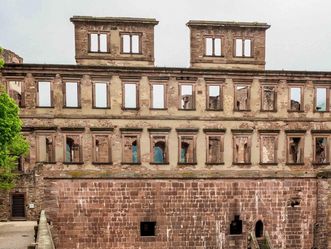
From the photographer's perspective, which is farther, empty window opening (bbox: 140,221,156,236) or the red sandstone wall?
empty window opening (bbox: 140,221,156,236)

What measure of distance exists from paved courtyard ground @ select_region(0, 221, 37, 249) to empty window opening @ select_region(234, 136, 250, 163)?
1174cm

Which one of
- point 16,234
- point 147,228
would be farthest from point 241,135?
point 16,234

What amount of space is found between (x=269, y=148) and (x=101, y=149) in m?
10.4

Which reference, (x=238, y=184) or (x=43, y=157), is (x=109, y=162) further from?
(x=238, y=184)

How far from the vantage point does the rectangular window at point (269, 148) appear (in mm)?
27078

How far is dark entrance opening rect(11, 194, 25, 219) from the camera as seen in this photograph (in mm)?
26562

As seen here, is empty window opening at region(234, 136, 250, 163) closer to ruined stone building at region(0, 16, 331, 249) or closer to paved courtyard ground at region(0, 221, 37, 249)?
ruined stone building at region(0, 16, 331, 249)

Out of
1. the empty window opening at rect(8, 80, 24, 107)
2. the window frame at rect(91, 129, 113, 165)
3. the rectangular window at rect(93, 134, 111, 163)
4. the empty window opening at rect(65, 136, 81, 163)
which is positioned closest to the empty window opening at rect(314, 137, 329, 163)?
the window frame at rect(91, 129, 113, 165)

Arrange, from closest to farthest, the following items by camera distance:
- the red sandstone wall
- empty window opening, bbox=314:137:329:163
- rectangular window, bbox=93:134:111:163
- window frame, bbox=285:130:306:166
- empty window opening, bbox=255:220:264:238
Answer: the red sandstone wall, rectangular window, bbox=93:134:111:163, empty window opening, bbox=255:220:264:238, window frame, bbox=285:130:306:166, empty window opening, bbox=314:137:329:163

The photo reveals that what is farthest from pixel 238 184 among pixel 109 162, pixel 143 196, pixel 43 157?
pixel 43 157

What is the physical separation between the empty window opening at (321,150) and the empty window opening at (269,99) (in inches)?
129

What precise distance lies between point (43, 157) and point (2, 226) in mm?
4063

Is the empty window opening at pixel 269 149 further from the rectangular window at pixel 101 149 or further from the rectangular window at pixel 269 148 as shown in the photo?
the rectangular window at pixel 101 149

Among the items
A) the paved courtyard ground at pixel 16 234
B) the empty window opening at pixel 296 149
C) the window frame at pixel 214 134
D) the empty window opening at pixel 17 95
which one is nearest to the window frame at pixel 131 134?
the window frame at pixel 214 134
